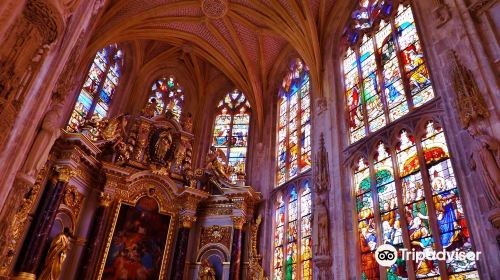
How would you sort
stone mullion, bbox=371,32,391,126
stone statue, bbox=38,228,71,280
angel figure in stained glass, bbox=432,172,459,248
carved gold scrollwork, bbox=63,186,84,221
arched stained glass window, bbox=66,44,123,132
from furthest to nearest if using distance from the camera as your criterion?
arched stained glass window, bbox=66,44,123,132 → carved gold scrollwork, bbox=63,186,84,221 → stone mullion, bbox=371,32,391,126 → stone statue, bbox=38,228,71,280 → angel figure in stained glass, bbox=432,172,459,248

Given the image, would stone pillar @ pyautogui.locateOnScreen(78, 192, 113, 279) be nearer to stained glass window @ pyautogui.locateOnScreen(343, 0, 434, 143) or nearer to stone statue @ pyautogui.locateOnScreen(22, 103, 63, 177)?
stone statue @ pyautogui.locateOnScreen(22, 103, 63, 177)

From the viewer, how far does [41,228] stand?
372 inches

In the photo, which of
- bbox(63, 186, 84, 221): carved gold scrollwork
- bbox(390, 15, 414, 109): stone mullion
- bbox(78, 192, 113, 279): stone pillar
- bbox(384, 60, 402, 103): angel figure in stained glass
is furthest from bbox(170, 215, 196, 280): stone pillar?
bbox(390, 15, 414, 109): stone mullion

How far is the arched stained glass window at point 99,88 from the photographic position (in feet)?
41.9

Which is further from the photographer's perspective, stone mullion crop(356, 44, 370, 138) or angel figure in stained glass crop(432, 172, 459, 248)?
stone mullion crop(356, 44, 370, 138)

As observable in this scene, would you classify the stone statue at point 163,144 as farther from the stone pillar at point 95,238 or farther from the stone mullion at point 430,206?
the stone mullion at point 430,206

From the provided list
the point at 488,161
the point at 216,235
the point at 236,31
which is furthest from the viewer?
the point at 236,31

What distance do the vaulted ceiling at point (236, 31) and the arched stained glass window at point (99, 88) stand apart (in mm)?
1145

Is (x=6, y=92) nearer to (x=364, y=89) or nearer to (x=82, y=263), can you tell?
(x=82, y=263)

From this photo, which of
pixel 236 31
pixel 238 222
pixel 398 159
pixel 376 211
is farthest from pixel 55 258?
pixel 236 31

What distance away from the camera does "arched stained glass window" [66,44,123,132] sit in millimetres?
Result: 12766

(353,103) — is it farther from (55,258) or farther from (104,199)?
(55,258)

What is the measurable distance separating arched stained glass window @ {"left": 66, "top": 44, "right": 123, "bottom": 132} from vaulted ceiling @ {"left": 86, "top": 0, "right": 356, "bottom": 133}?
115 centimetres

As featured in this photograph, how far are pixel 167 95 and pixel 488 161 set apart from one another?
13253mm
